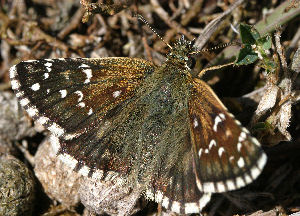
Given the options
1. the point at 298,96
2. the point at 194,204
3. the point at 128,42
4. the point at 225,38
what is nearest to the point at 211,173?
the point at 194,204

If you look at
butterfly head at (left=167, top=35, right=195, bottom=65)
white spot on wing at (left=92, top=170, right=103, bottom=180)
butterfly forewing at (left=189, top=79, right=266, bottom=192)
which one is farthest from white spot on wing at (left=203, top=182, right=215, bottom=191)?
butterfly head at (left=167, top=35, right=195, bottom=65)

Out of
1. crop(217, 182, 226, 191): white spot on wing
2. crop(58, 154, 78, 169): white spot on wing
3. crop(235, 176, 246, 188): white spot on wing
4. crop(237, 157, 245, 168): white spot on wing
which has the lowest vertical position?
crop(58, 154, 78, 169): white spot on wing

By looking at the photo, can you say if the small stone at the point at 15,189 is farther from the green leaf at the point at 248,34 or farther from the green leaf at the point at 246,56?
the green leaf at the point at 248,34

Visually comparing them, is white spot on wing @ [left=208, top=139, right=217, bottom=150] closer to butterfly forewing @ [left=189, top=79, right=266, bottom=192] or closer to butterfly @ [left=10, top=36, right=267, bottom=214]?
butterfly forewing @ [left=189, top=79, right=266, bottom=192]

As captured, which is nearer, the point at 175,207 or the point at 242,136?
the point at 242,136

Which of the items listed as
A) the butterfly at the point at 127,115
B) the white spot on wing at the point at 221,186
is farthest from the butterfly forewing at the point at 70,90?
the white spot on wing at the point at 221,186

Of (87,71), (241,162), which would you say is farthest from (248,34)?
(87,71)

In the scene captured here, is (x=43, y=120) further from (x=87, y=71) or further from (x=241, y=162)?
(x=241, y=162)
